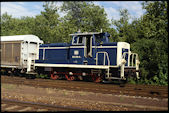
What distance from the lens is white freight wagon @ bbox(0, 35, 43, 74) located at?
15599 millimetres

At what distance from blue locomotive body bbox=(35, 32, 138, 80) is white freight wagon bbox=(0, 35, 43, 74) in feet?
5.32

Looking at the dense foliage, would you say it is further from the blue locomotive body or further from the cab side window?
the cab side window

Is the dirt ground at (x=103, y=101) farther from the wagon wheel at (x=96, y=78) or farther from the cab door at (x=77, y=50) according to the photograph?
the cab door at (x=77, y=50)

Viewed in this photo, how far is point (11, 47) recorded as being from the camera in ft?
52.7

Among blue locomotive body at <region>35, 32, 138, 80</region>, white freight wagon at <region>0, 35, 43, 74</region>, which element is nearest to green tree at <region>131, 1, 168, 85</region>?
blue locomotive body at <region>35, 32, 138, 80</region>

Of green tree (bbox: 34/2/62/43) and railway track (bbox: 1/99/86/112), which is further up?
green tree (bbox: 34/2/62/43)

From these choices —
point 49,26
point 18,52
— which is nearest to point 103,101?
point 18,52

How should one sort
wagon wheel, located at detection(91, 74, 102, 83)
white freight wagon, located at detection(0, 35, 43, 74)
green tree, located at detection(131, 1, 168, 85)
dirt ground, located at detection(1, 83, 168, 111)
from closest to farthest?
1. dirt ground, located at detection(1, 83, 168, 111)
2. wagon wheel, located at detection(91, 74, 102, 83)
3. green tree, located at detection(131, 1, 168, 85)
4. white freight wagon, located at detection(0, 35, 43, 74)

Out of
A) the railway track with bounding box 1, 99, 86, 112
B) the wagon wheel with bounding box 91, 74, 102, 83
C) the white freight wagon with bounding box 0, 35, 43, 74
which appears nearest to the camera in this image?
the railway track with bounding box 1, 99, 86, 112

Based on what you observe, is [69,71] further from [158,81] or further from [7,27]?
[7,27]

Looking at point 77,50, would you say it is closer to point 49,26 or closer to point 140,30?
point 140,30

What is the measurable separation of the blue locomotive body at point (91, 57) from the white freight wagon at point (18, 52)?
1623 millimetres

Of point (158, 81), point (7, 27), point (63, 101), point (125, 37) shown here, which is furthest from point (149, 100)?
point (7, 27)

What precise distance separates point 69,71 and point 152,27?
7.03m
